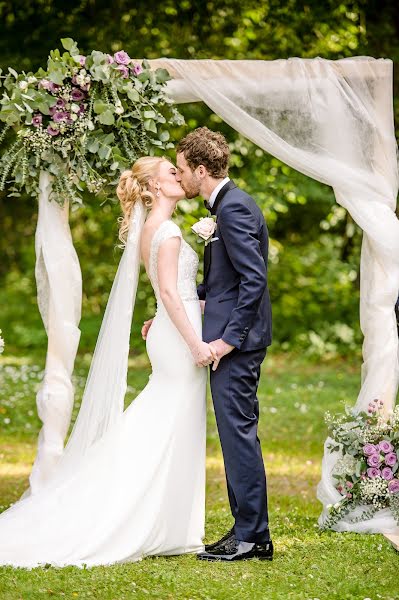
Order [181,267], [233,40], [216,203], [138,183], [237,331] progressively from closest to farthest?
[237,331] < [216,203] < [181,267] < [138,183] < [233,40]

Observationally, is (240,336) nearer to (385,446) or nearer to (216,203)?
(216,203)

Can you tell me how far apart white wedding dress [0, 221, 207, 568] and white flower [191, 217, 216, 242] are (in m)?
0.22

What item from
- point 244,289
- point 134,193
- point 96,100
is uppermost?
point 96,100

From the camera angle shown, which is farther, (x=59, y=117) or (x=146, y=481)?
(x=59, y=117)

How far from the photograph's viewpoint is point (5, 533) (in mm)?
5102

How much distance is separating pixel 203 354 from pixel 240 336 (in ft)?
0.71

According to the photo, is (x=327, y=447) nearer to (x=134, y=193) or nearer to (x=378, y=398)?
(x=378, y=398)

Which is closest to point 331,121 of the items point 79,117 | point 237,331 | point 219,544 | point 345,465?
point 79,117

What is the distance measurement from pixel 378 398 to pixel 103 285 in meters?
11.2

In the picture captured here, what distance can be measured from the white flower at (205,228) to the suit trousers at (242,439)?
607mm

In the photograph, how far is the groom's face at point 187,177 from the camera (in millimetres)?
5316

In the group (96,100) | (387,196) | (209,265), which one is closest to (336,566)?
(209,265)

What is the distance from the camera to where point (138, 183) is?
5.56m

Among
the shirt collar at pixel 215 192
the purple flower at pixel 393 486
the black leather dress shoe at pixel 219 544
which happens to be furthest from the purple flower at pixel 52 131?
the purple flower at pixel 393 486
